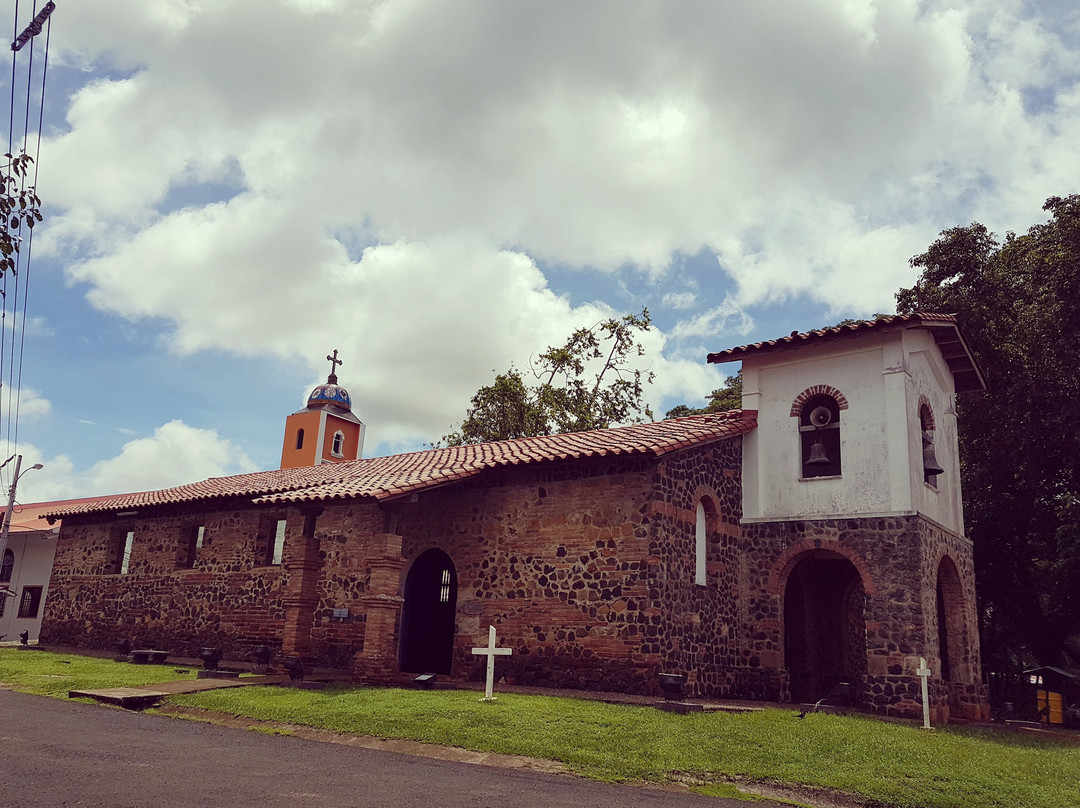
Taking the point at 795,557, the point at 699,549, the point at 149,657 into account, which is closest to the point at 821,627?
the point at 795,557

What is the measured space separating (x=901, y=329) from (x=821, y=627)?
6.51m

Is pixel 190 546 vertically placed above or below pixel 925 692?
above

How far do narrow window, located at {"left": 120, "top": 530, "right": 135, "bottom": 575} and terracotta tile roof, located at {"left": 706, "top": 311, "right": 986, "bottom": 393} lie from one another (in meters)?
15.0

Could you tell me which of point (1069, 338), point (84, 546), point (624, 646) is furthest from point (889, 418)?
point (84, 546)

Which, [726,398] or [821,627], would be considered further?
[726,398]

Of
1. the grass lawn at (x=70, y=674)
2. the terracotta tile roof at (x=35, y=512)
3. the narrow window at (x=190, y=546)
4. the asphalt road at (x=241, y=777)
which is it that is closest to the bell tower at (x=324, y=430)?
the terracotta tile roof at (x=35, y=512)

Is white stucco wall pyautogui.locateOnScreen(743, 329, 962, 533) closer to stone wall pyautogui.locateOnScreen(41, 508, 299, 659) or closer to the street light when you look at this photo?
stone wall pyautogui.locateOnScreen(41, 508, 299, 659)

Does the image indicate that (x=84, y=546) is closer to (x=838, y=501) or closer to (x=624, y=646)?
(x=624, y=646)

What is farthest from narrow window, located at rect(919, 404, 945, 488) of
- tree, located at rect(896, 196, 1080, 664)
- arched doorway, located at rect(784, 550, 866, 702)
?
tree, located at rect(896, 196, 1080, 664)

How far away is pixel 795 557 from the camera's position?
50.3ft

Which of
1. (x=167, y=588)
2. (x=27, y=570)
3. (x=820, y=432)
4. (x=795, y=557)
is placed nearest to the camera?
(x=795, y=557)

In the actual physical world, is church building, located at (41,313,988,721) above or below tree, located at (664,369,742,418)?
below

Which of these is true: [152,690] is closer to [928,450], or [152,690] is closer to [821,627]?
[821,627]

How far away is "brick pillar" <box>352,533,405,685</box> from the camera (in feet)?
42.9
